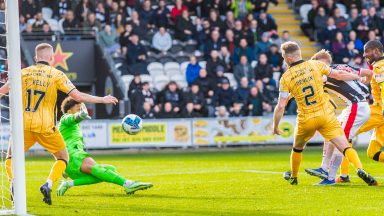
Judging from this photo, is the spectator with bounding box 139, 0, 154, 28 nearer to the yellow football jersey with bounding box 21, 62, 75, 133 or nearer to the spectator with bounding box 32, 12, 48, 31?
the spectator with bounding box 32, 12, 48, 31

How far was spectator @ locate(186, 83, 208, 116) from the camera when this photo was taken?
28.5 meters

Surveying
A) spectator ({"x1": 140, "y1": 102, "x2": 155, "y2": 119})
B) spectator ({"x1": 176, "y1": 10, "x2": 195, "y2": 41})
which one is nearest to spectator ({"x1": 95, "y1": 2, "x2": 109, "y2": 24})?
spectator ({"x1": 176, "y1": 10, "x2": 195, "y2": 41})

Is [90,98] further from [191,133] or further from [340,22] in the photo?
[340,22]

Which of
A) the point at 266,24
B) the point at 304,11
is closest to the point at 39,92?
the point at 266,24

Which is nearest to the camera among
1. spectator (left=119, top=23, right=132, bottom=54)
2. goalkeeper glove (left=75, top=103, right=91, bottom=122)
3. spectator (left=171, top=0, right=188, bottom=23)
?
goalkeeper glove (left=75, top=103, right=91, bottom=122)

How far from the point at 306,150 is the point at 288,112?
3467 millimetres

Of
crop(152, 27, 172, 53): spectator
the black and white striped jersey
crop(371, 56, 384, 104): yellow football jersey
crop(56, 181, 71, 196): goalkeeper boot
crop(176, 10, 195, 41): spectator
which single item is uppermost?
crop(176, 10, 195, 41): spectator

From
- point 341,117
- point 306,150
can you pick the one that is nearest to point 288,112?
point 306,150

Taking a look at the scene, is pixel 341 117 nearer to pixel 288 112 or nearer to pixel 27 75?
pixel 27 75

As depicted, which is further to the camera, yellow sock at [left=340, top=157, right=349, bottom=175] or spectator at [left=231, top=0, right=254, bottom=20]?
spectator at [left=231, top=0, right=254, bottom=20]

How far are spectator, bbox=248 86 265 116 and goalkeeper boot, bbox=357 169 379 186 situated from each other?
15.4 metres

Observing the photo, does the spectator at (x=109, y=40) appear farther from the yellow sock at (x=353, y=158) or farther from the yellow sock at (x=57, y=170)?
the yellow sock at (x=57, y=170)

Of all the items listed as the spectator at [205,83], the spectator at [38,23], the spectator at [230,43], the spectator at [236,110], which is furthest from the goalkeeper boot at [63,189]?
the spectator at [230,43]

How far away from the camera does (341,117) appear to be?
15023 millimetres
